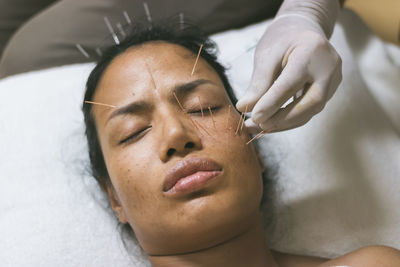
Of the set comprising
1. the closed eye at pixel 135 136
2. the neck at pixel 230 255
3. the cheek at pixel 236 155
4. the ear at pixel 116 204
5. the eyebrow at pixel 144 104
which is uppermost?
the eyebrow at pixel 144 104

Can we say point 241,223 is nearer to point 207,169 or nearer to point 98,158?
point 207,169

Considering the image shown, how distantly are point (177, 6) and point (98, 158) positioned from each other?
854mm

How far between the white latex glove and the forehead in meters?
0.15

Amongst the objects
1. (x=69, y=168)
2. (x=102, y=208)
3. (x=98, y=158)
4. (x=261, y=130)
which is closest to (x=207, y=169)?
(x=261, y=130)

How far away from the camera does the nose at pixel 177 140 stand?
998 millimetres

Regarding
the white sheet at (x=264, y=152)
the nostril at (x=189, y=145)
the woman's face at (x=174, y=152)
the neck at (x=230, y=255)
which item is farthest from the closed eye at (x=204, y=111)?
the white sheet at (x=264, y=152)

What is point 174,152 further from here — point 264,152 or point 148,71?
point 264,152

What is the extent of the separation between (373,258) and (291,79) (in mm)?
524

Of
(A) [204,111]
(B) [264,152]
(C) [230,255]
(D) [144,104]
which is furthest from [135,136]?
(B) [264,152]

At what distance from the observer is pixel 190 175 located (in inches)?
38.8

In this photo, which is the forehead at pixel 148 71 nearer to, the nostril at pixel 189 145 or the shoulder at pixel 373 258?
the nostril at pixel 189 145

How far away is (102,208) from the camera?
1.41m

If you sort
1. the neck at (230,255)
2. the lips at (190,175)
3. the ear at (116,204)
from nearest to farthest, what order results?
the lips at (190,175) < the neck at (230,255) < the ear at (116,204)

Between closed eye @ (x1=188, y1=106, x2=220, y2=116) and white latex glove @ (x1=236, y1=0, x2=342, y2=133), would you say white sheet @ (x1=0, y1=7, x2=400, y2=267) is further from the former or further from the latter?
closed eye @ (x1=188, y1=106, x2=220, y2=116)
